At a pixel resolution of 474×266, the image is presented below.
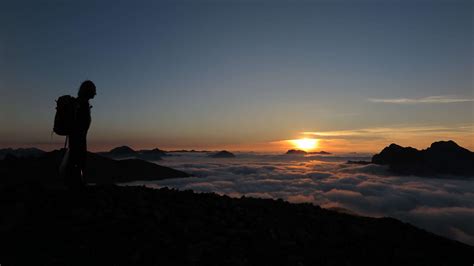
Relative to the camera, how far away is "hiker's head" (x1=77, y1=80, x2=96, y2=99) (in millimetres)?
10344

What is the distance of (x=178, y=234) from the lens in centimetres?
1083

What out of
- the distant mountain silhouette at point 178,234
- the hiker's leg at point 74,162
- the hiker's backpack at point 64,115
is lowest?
the distant mountain silhouette at point 178,234

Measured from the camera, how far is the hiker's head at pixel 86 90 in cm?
1034

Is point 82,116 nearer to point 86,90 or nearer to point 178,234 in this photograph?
point 86,90

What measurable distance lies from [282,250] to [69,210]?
671 centimetres

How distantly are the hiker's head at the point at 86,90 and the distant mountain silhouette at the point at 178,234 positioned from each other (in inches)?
137

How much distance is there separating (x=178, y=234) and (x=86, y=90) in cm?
503

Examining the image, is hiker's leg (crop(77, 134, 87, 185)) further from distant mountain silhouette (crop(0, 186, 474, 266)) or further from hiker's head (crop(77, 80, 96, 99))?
distant mountain silhouette (crop(0, 186, 474, 266))

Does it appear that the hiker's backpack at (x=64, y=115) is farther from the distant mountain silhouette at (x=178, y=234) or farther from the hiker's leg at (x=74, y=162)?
the distant mountain silhouette at (x=178, y=234)

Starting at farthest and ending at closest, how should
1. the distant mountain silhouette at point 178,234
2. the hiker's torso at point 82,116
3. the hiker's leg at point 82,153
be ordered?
the hiker's leg at point 82,153 → the hiker's torso at point 82,116 → the distant mountain silhouette at point 178,234

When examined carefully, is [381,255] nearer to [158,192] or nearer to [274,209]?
[274,209]

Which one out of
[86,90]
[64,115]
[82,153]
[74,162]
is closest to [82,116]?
[64,115]

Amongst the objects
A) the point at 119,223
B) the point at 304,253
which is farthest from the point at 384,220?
the point at 119,223

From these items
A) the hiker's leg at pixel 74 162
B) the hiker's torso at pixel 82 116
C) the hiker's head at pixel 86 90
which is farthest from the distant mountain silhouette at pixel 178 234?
the hiker's head at pixel 86 90
